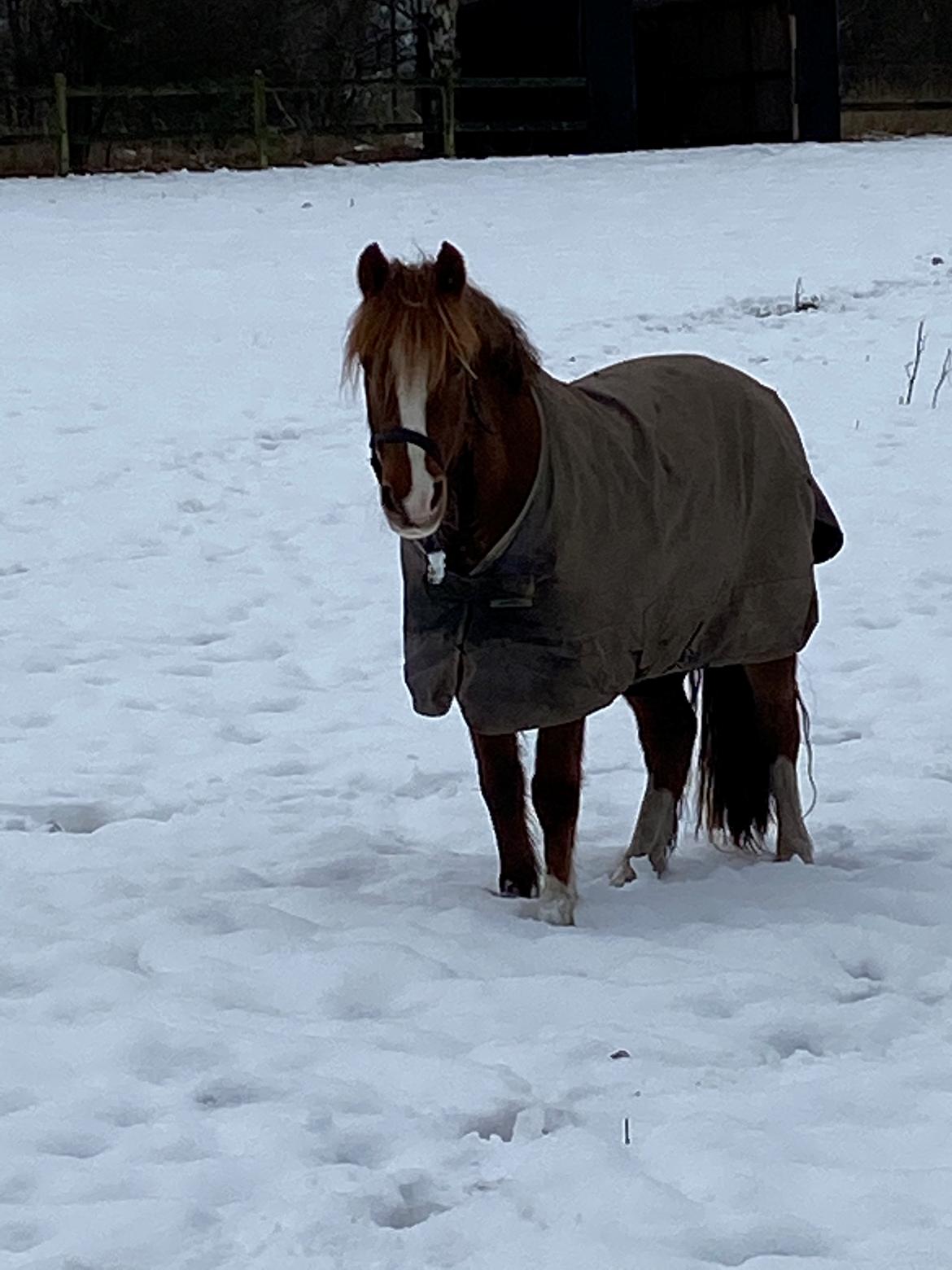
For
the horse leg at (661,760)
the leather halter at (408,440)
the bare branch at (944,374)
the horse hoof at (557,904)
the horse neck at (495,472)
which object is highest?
the leather halter at (408,440)

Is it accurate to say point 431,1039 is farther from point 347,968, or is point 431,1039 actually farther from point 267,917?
point 267,917

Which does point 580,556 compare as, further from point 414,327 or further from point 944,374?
point 944,374

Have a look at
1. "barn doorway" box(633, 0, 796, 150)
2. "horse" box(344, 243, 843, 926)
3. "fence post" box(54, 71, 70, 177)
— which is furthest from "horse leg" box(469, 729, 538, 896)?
"barn doorway" box(633, 0, 796, 150)

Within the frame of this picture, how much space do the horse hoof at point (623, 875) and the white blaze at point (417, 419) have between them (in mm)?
1239

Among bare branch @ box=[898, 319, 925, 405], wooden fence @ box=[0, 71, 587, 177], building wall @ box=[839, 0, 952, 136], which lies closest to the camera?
bare branch @ box=[898, 319, 925, 405]

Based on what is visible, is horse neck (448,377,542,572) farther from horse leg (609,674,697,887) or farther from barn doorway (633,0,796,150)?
barn doorway (633,0,796,150)

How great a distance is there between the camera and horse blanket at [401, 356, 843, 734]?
371 cm

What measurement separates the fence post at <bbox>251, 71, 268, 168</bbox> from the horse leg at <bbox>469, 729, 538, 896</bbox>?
1528cm

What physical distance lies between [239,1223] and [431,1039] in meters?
0.69

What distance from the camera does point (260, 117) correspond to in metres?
18.3

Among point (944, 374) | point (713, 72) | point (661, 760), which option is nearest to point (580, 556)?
point (661, 760)

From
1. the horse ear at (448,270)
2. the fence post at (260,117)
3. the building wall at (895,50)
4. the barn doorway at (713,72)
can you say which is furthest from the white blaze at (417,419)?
the building wall at (895,50)

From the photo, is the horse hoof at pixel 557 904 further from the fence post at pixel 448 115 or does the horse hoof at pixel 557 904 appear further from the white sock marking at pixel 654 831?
the fence post at pixel 448 115

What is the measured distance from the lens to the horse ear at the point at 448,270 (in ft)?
11.1
